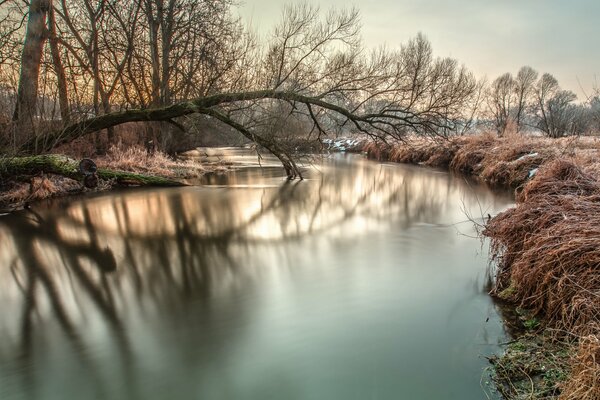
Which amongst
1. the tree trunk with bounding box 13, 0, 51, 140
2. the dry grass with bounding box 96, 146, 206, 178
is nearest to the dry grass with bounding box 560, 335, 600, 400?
the tree trunk with bounding box 13, 0, 51, 140

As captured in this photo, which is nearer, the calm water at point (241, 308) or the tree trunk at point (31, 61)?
the calm water at point (241, 308)

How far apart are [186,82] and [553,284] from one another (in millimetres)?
16047

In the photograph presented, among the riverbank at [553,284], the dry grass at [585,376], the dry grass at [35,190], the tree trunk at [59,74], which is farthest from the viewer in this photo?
the tree trunk at [59,74]

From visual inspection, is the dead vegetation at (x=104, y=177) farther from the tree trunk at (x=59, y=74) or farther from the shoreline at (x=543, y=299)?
the tree trunk at (x=59, y=74)

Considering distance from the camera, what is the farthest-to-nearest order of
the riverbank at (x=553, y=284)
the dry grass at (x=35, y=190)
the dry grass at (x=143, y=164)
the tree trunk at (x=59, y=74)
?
the dry grass at (x=143, y=164) → the tree trunk at (x=59, y=74) → the dry grass at (x=35, y=190) → the riverbank at (x=553, y=284)

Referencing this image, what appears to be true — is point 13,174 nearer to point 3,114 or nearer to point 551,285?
point 3,114

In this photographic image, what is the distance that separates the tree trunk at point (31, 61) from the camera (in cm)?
1096

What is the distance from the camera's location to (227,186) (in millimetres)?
13727

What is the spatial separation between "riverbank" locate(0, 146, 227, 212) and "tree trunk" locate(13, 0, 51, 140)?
65.1 inches

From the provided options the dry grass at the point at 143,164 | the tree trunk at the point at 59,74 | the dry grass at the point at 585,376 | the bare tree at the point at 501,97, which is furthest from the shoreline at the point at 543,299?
the bare tree at the point at 501,97

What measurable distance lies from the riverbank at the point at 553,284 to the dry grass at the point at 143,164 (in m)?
12.9

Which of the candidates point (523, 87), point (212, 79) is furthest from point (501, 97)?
point (212, 79)

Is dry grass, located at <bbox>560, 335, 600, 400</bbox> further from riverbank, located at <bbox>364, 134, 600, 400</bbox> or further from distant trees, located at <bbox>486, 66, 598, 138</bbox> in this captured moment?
distant trees, located at <bbox>486, 66, 598, 138</bbox>

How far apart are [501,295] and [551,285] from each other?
2.40 ft
